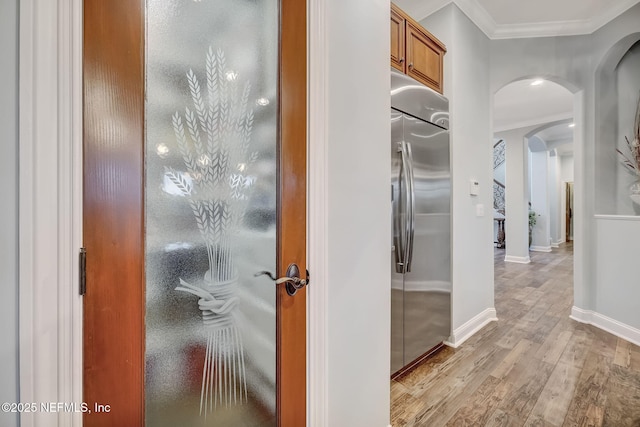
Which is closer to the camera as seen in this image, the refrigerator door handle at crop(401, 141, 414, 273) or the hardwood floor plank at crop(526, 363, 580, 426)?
the hardwood floor plank at crop(526, 363, 580, 426)

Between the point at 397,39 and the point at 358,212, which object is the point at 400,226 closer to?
the point at 358,212

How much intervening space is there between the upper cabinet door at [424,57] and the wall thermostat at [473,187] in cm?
94

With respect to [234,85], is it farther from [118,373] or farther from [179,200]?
[118,373]

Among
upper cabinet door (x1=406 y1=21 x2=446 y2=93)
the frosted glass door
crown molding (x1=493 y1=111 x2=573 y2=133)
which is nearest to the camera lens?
the frosted glass door

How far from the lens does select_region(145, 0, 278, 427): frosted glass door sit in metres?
0.79

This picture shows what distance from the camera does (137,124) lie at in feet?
2.42

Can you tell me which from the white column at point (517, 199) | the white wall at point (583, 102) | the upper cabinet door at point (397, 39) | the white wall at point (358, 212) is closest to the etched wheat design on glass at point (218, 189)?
the white wall at point (358, 212)

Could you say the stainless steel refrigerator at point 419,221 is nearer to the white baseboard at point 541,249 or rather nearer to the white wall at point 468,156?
the white wall at point 468,156

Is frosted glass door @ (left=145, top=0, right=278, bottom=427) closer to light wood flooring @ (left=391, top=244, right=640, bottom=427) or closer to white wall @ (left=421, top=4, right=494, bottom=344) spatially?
light wood flooring @ (left=391, top=244, right=640, bottom=427)

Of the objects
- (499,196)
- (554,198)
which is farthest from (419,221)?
(554,198)

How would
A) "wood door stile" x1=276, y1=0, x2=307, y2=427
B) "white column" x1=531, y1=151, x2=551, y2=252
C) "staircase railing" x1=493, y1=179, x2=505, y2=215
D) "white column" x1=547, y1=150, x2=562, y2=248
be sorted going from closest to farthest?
1. "wood door stile" x1=276, y1=0, x2=307, y2=427
2. "white column" x1=531, y1=151, x2=551, y2=252
3. "white column" x1=547, y1=150, x2=562, y2=248
4. "staircase railing" x1=493, y1=179, x2=505, y2=215

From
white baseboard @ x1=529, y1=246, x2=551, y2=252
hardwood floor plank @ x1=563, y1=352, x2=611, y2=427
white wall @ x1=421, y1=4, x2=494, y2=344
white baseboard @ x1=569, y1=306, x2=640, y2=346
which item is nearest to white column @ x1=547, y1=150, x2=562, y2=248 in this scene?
white baseboard @ x1=529, y1=246, x2=551, y2=252
